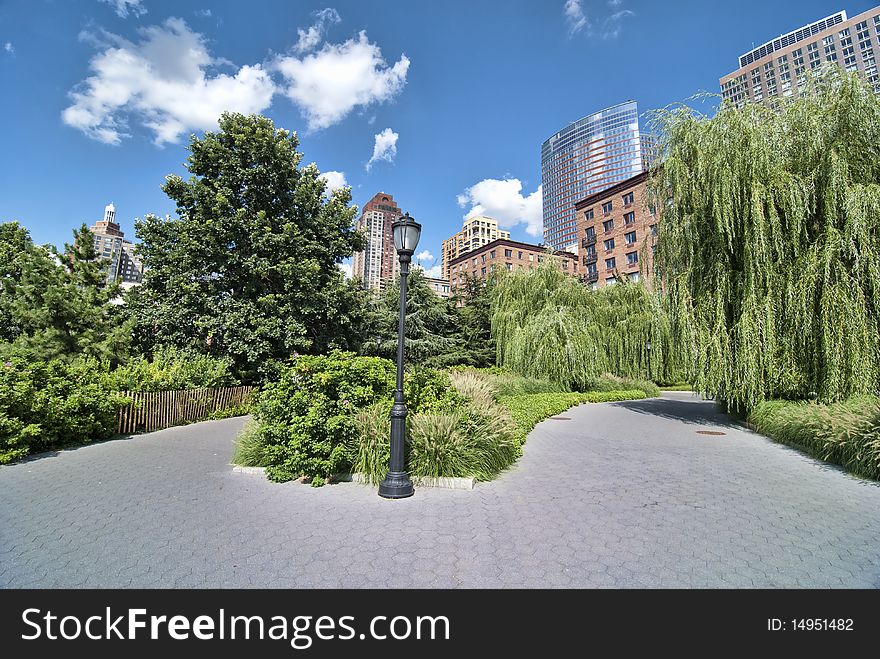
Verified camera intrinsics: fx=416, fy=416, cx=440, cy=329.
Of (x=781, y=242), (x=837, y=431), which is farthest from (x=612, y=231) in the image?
(x=837, y=431)

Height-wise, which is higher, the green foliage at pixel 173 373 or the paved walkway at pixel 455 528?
the green foliage at pixel 173 373

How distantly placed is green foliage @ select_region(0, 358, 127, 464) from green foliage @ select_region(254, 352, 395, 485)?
→ 4407 mm

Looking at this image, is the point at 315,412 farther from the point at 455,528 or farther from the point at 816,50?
the point at 816,50

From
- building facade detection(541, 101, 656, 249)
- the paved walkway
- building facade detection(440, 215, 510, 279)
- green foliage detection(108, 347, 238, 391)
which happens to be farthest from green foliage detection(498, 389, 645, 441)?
building facade detection(541, 101, 656, 249)

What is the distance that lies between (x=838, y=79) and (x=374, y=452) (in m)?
14.3

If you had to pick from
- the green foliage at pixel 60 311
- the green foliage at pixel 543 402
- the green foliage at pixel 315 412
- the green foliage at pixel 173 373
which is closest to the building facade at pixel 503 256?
the green foliage at pixel 543 402

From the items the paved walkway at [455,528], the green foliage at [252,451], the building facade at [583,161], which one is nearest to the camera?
the paved walkway at [455,528]

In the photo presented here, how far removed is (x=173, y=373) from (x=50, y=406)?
496cm

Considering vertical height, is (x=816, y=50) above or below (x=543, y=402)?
above

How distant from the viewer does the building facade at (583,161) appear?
141375 millimetres

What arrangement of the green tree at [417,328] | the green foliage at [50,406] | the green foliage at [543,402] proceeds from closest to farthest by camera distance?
the green foliage at [50,406] → the green foliage at [543,402] → the green tree at [417,328]

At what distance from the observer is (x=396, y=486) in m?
5.29

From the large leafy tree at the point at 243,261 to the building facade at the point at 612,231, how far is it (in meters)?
34.9

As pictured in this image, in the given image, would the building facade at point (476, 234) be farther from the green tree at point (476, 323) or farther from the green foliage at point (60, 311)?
the green foliage at point (60, 311)
